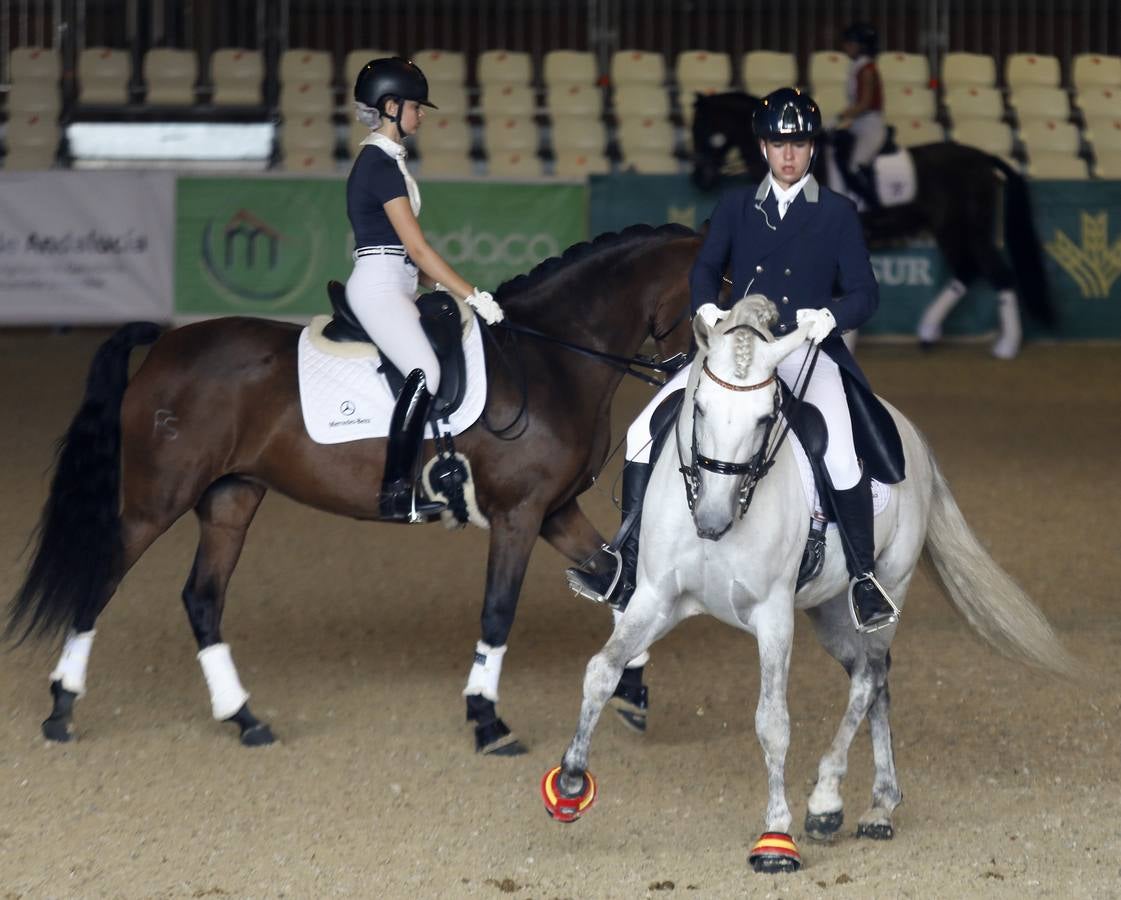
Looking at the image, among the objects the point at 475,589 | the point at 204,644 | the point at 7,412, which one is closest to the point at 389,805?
the point at 204,644

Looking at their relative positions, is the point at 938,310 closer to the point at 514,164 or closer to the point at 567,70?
the point at 514,164

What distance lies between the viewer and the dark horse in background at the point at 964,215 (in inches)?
617

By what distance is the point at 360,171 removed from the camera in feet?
18.8

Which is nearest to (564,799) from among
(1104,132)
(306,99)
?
(306,99)

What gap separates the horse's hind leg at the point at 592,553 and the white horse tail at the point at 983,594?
119cm

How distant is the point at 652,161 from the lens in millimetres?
17359

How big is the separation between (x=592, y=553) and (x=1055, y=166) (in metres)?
13.4

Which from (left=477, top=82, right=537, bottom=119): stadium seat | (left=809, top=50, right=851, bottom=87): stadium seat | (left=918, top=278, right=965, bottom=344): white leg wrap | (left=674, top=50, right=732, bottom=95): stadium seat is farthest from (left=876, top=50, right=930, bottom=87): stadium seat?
(left=477, top=82, right=537, bottom=119): stadium seat

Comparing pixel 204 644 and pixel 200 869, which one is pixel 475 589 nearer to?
pixel 204 644

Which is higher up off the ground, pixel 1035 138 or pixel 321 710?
pixel 1035 138

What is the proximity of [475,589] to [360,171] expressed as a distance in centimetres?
294

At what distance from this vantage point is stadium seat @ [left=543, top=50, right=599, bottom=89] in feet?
60.6

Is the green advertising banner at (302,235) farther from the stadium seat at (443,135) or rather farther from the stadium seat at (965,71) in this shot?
the stadium seat at (965,71)

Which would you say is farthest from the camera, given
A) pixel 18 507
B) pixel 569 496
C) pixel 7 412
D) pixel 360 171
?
pixel 7 412
